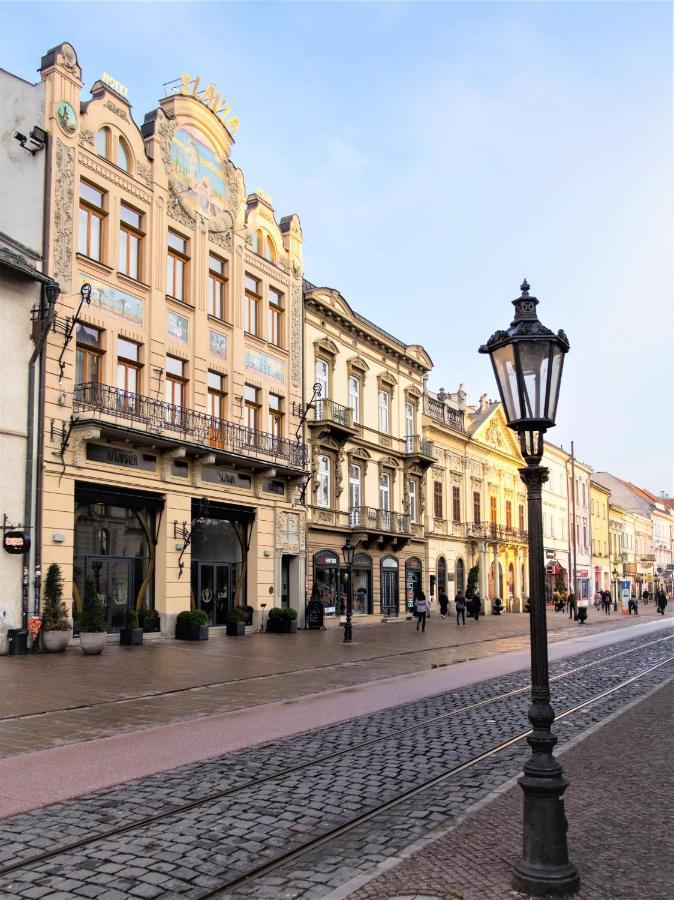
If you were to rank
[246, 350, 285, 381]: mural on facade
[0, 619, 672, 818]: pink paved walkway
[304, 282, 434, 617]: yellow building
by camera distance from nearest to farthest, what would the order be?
[0, 619, 672, 818]: pink paved walkway
[246, 350, 285, 381]: mural on facade
[304, 282, 434, 617]: yellow building

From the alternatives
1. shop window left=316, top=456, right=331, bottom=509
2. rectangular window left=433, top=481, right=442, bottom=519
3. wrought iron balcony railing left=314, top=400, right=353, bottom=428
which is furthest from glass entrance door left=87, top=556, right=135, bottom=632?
rectangular window left=433, top=481, right=442, bottom=519

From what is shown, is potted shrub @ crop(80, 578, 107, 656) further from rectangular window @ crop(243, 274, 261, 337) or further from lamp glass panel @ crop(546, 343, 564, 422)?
lamp glass panel @ crop(546, 343, 564, 422)

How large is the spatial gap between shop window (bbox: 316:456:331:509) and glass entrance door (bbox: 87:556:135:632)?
37.2 feet

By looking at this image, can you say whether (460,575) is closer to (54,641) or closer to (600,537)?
(54,641)

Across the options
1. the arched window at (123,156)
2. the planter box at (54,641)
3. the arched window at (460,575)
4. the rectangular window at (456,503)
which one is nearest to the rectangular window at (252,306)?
the arched window at (123,156)

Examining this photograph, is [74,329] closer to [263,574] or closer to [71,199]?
[71,199]

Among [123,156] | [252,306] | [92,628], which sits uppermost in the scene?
[123,156]

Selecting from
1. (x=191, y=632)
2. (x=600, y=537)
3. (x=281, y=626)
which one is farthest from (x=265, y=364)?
(x=600, y=537)

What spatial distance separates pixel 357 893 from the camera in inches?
197

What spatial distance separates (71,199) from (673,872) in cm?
2241

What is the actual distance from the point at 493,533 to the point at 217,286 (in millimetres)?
29380

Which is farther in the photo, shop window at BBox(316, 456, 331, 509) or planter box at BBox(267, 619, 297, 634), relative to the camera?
shop window at BBox(316, 456, 331, 509)

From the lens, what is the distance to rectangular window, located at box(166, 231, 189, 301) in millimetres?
27688

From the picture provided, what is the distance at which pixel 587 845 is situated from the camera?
5.86 m
